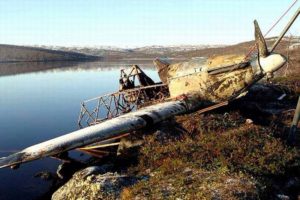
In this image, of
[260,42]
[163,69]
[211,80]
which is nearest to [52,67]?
[163,69]

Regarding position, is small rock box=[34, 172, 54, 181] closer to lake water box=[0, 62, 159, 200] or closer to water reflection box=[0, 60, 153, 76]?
lake water box=[0, 62, 159, 200]

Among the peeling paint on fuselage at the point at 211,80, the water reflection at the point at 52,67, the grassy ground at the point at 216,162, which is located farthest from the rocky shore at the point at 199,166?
the water reflection at the point at 52,67

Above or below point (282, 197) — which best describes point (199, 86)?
above

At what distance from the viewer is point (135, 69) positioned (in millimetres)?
23438

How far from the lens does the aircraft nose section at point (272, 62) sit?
17672 millimetres

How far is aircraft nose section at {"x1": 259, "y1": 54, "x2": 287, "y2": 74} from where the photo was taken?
1767 cm

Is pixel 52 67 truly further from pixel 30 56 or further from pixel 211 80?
pixel 211 80

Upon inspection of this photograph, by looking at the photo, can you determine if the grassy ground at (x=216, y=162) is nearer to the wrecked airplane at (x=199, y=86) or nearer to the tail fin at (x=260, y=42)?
the wrecked airplane at (x=199, y=86)

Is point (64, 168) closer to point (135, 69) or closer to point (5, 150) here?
point (5, 150)

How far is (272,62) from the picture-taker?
17781 millimetres

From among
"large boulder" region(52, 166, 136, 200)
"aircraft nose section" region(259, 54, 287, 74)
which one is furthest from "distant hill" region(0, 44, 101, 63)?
"large boulder" region(52, 166, 136, 200)

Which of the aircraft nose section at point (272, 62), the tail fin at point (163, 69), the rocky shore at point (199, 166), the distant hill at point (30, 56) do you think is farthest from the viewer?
→ the distant hill at point (30, 56)

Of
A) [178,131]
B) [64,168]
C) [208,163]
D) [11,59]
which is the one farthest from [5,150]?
[11,59]

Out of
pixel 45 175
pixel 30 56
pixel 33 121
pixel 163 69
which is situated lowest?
pixel 30 56
